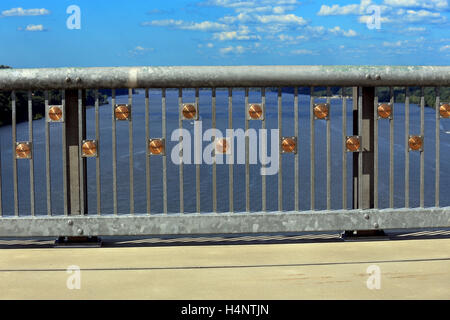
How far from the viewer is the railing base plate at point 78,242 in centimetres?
505

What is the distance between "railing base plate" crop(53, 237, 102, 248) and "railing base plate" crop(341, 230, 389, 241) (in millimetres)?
1907

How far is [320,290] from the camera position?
3771 millimetres

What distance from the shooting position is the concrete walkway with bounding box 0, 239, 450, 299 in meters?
3.75

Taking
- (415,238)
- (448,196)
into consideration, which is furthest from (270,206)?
(415,238)

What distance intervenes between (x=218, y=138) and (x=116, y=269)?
1.27m

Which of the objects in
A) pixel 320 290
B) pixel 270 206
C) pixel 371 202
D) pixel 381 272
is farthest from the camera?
pixel 270 206

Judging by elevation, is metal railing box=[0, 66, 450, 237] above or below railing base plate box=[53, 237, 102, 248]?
above

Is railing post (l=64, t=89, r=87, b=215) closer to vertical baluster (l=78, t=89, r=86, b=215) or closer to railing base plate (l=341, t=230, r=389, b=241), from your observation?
vertical baluster (l=78, t=89, r=86, b=215)

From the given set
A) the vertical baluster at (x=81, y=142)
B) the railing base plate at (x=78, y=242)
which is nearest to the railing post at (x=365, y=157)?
the railing base plate at (x=78, y=242)

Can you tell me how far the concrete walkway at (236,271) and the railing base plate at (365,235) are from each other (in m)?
0.11

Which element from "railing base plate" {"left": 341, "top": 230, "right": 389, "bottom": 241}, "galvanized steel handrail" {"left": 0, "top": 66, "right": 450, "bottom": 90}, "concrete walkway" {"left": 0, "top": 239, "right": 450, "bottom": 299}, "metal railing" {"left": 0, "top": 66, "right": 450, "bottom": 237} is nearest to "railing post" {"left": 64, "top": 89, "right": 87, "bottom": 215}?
"metal railing" {"left": 0, "top": 66, "right": 450, "bottom": 237}

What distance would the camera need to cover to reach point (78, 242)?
5086mm

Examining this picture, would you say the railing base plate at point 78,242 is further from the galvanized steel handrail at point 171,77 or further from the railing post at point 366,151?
→ the railing post at point 366,151

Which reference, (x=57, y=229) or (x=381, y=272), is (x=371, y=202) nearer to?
(x=381, y=272)
